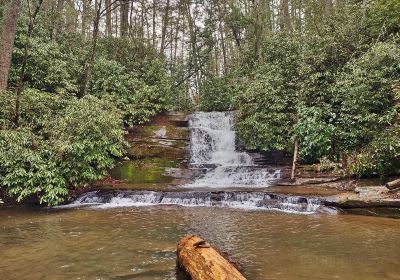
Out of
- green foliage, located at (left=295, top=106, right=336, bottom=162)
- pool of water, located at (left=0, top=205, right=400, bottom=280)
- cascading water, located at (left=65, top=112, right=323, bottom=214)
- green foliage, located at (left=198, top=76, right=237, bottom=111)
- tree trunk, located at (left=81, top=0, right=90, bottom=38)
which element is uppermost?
tree trunk, located at (left=81, top=0, right=90, bottom=38)

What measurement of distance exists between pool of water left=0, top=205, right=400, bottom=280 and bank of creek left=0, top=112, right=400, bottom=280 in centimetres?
2

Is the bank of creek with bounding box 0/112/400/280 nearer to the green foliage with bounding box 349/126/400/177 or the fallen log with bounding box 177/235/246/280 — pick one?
the fallen log with bounding box 177/235/246/280

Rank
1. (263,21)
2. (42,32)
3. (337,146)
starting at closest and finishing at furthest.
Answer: (337,146), (42,32), (263,21)

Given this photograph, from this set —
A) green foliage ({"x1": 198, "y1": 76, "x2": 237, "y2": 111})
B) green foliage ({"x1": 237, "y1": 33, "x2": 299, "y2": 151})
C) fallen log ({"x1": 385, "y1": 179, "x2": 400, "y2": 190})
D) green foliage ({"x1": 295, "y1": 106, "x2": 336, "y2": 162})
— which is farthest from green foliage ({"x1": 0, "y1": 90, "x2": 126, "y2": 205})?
green foliage ({"x1": 198, "y1": 76, "x2": 237, "y2": 111})

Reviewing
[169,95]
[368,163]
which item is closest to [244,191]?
[368,163]

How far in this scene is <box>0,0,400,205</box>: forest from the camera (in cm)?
1157

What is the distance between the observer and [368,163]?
36.5 ft

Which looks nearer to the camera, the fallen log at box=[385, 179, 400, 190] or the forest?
the fallen log at box=[385, 179, 400, 190]

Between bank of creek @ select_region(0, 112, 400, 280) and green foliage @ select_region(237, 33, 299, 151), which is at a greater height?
green foliage @ select_region(237, 33, 299, 151)

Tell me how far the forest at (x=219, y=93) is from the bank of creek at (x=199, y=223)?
1002mm

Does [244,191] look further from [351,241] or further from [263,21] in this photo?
[263,21]

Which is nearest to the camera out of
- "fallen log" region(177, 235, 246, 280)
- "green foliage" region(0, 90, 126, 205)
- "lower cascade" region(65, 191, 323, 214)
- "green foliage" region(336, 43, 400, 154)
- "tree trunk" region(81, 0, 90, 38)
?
"fallen log" region(177, 235, 246, 280)

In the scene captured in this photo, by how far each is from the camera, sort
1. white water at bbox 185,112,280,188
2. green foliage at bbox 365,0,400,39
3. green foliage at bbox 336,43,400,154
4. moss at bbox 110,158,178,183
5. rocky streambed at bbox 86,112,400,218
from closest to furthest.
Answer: rocky streambed at bbox 86,112,400,218 → green foliage at bbox 336,43,400,154 → white water at bbox 185,112,280,188 → green foliage at bbox 365,0,400,39 → moss at bbox 110,158,178,183

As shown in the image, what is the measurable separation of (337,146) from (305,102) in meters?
2.36
